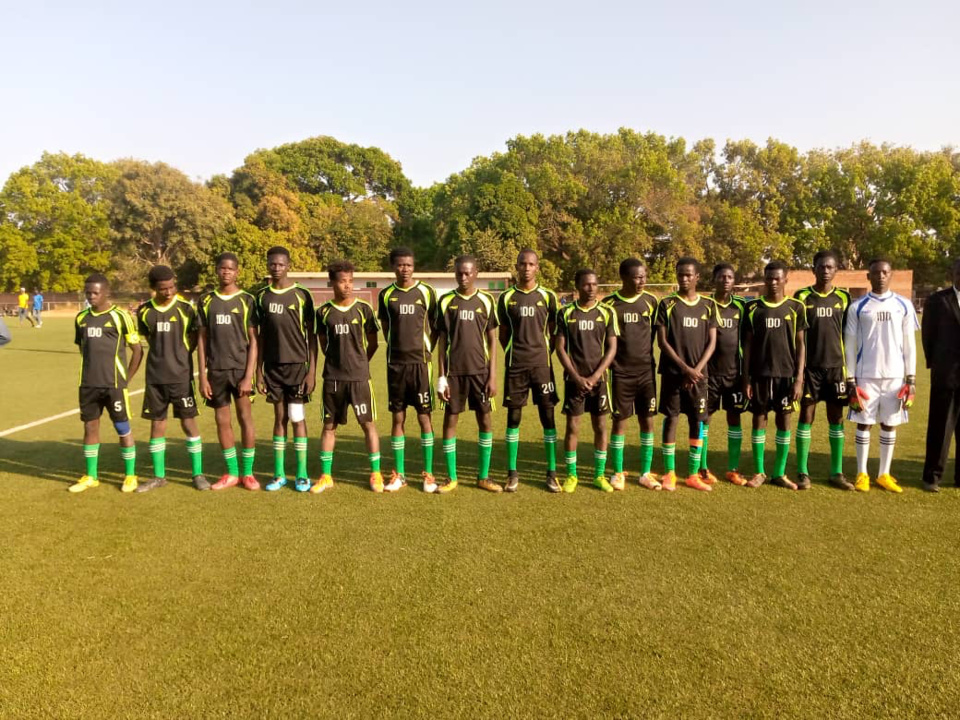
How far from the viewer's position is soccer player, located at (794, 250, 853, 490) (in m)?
5.71

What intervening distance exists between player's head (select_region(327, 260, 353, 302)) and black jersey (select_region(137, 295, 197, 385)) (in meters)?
1.42

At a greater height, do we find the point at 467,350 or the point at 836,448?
the point at 467,350

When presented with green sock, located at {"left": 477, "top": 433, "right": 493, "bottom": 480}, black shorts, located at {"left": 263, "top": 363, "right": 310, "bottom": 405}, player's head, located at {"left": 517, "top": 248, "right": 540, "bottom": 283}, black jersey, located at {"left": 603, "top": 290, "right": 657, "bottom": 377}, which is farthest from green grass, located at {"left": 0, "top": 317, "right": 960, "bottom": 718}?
player's head, located at {"left": 517, "top": 248, "right": 540, "bottom": 283}

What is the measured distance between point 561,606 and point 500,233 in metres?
40.2

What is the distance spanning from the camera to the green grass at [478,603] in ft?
9.11

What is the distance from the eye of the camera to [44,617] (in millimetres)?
3453

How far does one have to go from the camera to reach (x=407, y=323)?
567 cm

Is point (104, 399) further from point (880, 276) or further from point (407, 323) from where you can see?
point (880, 276)

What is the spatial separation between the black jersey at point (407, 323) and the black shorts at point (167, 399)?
1.95 meters

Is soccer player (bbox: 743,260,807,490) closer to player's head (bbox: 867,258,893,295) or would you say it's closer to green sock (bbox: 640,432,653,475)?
player's head (bbox: 867,258,893,295)

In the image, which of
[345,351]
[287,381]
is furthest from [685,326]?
[287,381]

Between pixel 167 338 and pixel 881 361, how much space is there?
21.5 feet

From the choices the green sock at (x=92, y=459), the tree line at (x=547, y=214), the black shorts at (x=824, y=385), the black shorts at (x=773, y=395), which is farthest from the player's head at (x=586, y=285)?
the tree line at (x=547, y=214)

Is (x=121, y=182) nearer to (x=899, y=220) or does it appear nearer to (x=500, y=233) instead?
(x=500, y=233)
